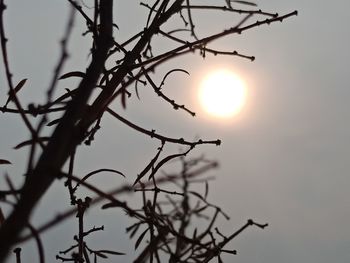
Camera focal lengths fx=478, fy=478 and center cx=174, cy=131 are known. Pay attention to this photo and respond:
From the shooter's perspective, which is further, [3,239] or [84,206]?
[84,206]

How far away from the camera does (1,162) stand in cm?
174

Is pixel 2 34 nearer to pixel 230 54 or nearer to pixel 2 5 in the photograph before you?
pixel 2 5

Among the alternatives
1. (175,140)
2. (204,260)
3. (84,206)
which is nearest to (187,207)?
(204,260)

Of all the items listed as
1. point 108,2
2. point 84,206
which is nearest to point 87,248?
point 84,206

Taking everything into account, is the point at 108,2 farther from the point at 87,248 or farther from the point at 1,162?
the point at 87,248

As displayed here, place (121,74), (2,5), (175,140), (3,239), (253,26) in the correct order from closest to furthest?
(3,239) < (2,5) < (121,74) < (253,26) < (175,140)

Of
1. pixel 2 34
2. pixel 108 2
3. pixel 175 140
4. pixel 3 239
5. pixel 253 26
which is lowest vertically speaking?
pixel 3 239

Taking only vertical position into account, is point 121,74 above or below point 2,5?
above

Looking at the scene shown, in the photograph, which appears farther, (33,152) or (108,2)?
(108,2)

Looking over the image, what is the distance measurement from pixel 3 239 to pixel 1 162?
1010 mm

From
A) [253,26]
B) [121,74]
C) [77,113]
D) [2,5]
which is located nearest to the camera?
[77,113]

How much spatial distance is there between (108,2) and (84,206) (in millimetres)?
902

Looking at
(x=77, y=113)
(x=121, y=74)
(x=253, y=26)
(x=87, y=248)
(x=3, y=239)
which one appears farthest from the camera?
(x=87, y=248)

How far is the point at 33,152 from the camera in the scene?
35.0 inches
